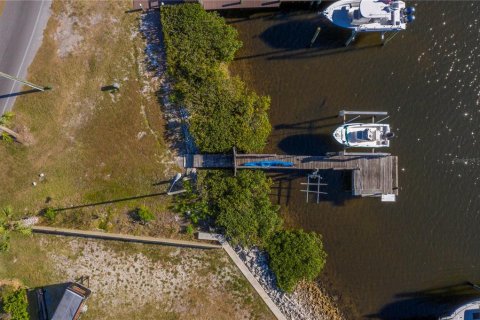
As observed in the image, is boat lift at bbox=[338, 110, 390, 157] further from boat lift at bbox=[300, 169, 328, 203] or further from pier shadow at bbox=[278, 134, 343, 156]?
boat lift at bbox=[300, 169, 328, 203]

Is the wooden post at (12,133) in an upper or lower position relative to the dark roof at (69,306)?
upper

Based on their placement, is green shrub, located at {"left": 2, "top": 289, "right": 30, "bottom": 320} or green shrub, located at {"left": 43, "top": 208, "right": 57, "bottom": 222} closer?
green shrub, located at {"left": 2, "top": 289, "right": 30, "bottom": 320}

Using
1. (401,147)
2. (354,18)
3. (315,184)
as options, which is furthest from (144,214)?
(354,18)

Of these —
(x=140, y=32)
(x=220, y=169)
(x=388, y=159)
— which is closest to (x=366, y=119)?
(x=388, y=159)

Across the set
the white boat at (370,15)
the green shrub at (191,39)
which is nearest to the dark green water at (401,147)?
the white boat at (370,15)

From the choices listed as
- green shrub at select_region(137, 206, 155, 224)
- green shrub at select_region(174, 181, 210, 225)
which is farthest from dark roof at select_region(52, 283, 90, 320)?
green shrub at select_region(174, 181, 210, 225)

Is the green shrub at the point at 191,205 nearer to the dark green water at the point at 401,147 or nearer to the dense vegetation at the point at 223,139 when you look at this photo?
the dense vegetation at the point at 223,139

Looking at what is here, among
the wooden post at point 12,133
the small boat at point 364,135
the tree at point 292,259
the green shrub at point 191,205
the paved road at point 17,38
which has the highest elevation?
the paved road at point 17,38
